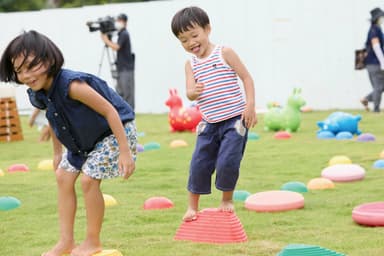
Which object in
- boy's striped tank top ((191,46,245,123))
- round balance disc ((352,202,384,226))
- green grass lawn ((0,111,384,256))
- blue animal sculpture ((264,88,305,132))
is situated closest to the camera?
green grass lawn ((0,111,384,256))

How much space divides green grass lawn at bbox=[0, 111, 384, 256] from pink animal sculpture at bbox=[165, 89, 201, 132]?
190 centimetres

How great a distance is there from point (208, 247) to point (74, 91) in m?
1.24

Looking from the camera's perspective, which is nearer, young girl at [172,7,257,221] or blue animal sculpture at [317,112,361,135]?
young girl at [172,7,257,221]

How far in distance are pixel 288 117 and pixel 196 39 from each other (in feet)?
24.1

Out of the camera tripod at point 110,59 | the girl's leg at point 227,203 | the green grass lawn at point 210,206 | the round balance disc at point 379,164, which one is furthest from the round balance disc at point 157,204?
the camera tripod at point 110,59

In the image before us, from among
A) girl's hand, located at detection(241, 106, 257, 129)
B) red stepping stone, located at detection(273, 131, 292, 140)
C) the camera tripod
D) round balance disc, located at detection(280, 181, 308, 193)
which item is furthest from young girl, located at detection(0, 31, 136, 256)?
the camera tripod

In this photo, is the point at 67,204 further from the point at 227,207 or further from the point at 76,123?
the point at 227,207

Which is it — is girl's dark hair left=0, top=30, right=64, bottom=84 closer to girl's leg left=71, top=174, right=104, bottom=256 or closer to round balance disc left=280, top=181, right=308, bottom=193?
girl's leg left=71, top=174, right=104, bottom=256

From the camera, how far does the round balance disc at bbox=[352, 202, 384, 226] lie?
5.04 m

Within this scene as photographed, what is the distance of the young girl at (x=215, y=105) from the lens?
5.07 meters

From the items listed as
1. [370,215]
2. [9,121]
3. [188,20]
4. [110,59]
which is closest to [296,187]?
[370,215]

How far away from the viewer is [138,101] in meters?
19.3

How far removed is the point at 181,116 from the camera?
42.5ft

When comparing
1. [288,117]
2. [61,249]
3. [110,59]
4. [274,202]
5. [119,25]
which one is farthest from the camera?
[110,59]
